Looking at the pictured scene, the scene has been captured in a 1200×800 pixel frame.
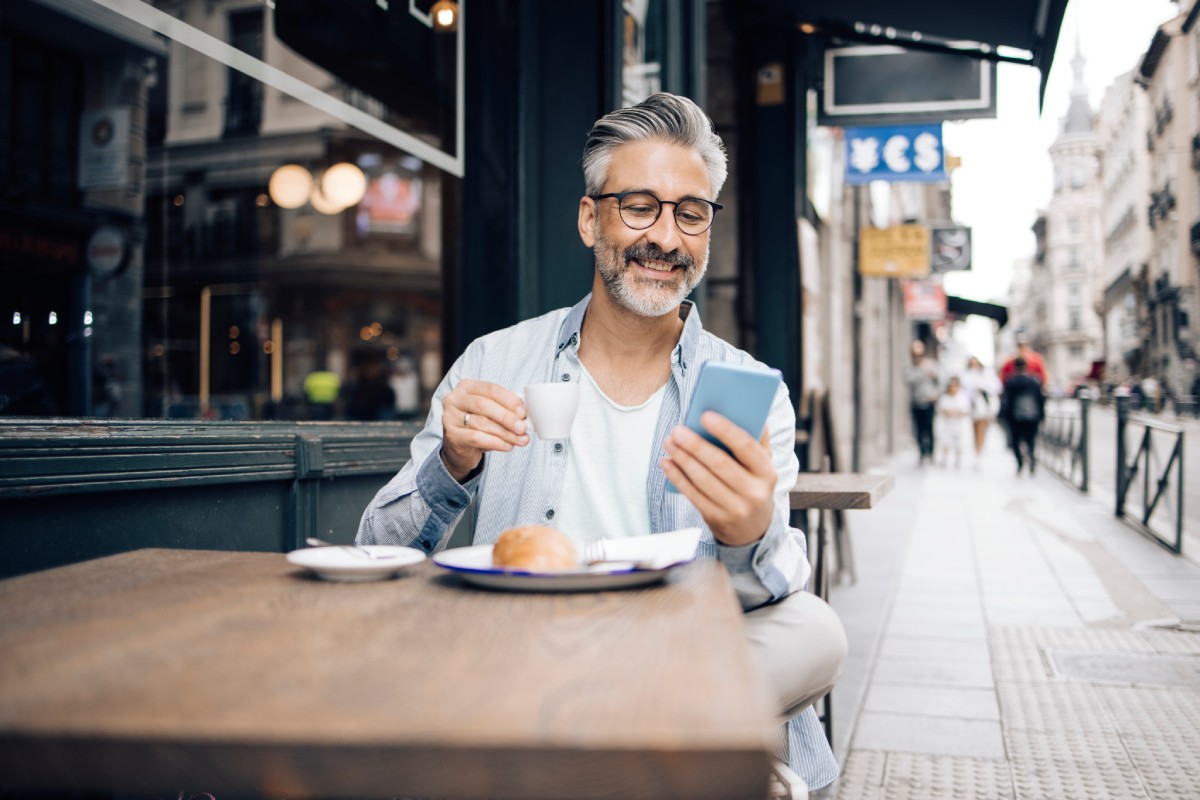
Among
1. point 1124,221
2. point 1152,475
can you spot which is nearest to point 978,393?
point 1152,475

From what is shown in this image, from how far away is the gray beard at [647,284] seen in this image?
7.14 ft

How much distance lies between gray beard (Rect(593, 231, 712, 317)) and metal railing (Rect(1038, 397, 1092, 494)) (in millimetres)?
10278

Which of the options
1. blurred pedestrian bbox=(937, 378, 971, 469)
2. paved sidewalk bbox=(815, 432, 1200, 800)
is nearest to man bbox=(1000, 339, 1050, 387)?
blurred pedestrian bbox=(937, 378, 971, 469)

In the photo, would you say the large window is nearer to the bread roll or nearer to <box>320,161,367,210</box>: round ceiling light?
<box>320,161,367,210</box>: round ceiling light

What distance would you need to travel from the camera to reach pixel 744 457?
1347mm

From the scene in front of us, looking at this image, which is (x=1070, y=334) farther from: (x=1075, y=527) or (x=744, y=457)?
(x=744, y=457)

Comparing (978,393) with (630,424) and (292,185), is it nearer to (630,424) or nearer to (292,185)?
(292,185)

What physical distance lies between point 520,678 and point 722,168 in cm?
163

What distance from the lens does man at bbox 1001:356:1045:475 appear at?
13.6 meters

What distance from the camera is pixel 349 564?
4.62 ft

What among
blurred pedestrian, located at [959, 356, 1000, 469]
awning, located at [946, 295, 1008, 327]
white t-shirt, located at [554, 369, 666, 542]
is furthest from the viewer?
awning, located at [946, 295, 1008, 327]

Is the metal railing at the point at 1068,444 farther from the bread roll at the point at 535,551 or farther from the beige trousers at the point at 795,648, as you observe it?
the bread roll at the point at 535,551

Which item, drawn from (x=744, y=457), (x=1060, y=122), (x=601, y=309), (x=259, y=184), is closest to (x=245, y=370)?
(x=259, y=184)

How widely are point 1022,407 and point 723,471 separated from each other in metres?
13.5
